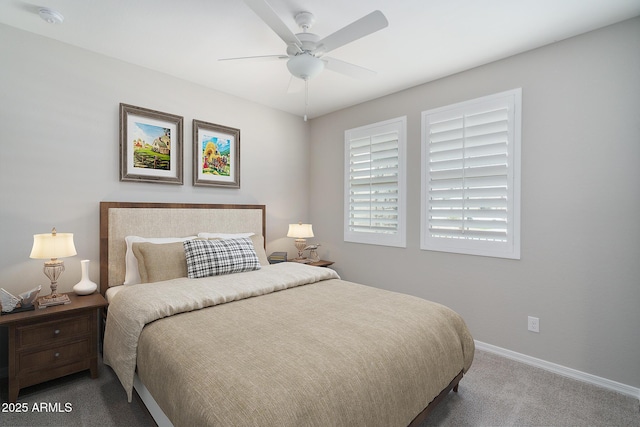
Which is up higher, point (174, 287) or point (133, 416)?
point (174, 287)

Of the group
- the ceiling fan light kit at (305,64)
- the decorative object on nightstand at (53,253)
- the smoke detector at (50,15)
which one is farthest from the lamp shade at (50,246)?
the ceiling fan light kit at (305,64)

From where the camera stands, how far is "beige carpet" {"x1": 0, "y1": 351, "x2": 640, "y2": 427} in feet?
6.10

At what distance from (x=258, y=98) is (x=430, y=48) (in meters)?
2.03

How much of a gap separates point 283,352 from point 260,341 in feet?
0.54

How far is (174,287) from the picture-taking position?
6.91 feet

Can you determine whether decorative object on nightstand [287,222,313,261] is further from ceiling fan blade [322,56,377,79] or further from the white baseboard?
the white baseboard

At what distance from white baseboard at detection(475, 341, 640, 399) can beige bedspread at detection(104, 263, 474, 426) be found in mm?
975

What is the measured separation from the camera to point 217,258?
257 cm

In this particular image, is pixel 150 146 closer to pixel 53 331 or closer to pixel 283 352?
pixel 53 331

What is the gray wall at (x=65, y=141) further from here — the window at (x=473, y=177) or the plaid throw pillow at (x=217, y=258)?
the window at (x=473, y=177)

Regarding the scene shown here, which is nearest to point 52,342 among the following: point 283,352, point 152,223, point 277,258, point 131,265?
point 131,265

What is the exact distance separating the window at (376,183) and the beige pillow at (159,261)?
2082 mm

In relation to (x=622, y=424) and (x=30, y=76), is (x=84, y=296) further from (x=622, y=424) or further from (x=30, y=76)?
(x=622, y=424)

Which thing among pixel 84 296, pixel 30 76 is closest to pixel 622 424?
pixel 84 296
